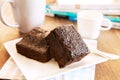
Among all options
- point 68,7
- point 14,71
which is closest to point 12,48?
point 14,71

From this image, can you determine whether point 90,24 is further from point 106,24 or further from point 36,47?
point 36,47

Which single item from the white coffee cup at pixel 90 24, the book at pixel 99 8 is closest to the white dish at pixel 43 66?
the white coffee cup at pixel 90 24

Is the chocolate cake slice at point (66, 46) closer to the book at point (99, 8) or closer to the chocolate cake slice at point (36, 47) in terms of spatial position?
the chocolate cake slice at point (36, 47)

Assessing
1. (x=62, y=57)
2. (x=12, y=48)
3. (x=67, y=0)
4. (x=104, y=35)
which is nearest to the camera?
(x=62, y=57)

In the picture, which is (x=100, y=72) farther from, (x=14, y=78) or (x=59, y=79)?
(x=14, y=78)

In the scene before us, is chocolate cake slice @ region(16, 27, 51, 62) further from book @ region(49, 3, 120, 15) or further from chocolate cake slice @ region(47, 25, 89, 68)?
book @ region(49, 3, 120, 15)

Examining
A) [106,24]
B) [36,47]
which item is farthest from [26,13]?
[106,24]
